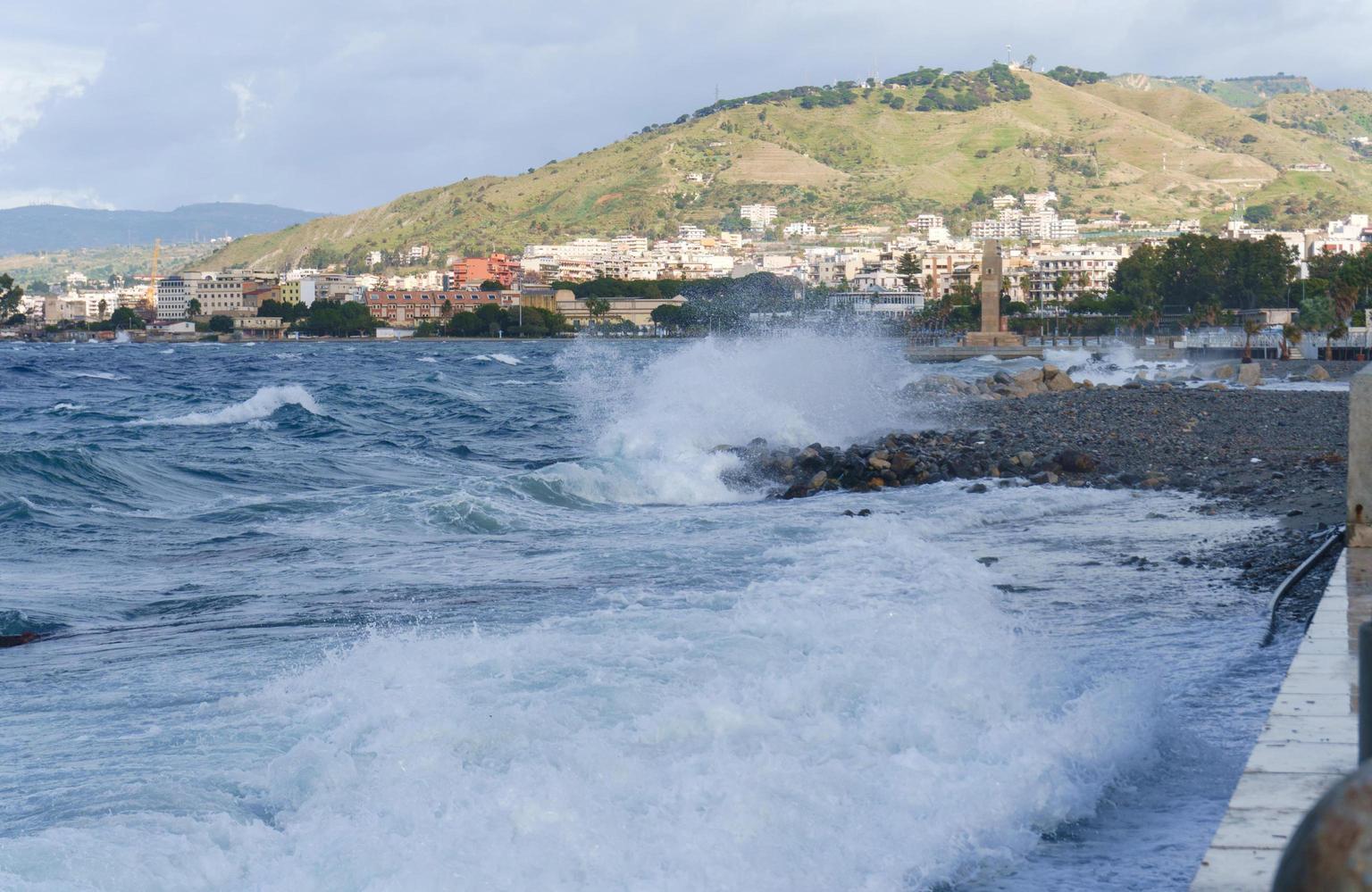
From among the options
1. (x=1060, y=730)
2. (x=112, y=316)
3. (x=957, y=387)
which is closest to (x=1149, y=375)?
(x=957, y=387)

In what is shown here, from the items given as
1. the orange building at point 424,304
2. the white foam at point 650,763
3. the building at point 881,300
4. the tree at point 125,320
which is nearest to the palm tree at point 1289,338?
the white foam at point 650,763

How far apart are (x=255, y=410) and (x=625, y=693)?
99.6 ft

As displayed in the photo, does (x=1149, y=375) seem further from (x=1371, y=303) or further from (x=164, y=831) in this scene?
(x=164, y=831)

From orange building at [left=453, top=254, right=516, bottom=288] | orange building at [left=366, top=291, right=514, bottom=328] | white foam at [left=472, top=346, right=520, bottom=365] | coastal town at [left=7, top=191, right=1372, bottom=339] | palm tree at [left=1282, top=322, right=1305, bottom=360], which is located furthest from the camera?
orange building at [left=453, top=254, right=516, bottom=288]

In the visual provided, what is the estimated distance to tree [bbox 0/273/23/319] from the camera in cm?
16238

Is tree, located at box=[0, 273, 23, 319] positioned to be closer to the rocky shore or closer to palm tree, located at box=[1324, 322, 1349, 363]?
palm tree, located at box=[1324, 322, 1349, 363]

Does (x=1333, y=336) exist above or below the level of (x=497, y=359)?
above

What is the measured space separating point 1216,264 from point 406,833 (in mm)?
99436

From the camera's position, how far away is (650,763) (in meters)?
5.70

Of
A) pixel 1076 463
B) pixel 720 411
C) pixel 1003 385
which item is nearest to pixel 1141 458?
pixel 1076 463

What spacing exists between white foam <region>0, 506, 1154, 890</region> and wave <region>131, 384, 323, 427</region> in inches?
1028

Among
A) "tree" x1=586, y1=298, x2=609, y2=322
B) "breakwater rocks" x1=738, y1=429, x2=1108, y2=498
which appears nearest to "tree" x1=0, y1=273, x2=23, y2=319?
"tree" x1=586, y1=298, x2=609, y2=322

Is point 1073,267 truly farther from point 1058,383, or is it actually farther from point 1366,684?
point 1366,684

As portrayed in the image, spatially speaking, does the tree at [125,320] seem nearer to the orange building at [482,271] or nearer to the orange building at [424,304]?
the orange building at [424,304]
